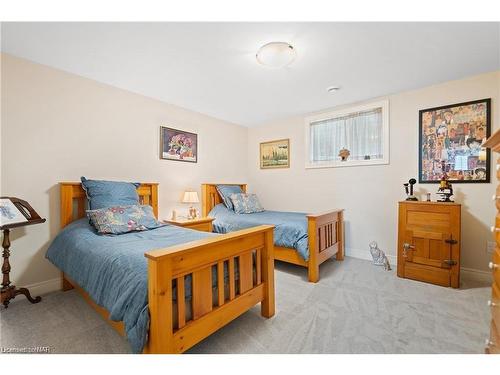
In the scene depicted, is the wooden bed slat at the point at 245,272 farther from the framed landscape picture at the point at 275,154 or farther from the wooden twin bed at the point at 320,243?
the framed landscape picture at the point at 275,154

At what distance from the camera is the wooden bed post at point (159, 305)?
1.06 metres

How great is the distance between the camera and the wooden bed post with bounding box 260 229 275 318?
69.4 inches

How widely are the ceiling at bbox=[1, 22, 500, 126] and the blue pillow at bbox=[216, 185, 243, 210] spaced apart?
1466mm

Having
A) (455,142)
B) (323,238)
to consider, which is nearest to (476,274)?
(455,142)

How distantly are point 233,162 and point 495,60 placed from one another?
348cm

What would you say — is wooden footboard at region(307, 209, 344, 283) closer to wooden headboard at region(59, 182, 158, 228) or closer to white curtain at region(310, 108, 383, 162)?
white curtain at region(310, 108, 383, 162)

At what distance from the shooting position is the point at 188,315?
127 cm

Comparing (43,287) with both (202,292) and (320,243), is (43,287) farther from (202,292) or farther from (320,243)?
(320,243)

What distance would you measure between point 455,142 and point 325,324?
100.0 inches

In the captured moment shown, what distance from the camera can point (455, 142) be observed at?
2.59m

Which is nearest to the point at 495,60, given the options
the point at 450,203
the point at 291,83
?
the point at 450,203

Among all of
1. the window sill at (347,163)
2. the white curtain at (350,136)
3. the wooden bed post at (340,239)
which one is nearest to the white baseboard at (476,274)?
the wooden bed post at (340,239)

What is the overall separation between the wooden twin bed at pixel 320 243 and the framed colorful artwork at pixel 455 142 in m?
1.17
